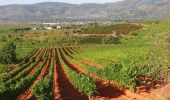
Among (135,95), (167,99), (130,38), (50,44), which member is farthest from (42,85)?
(50,44)

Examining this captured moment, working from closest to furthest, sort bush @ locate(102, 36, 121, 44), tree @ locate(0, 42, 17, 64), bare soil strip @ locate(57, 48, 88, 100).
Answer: bare soil strip @ locate(57, 48, 88, 100) → tree @ locate(0, 42, 17, 64) → bush @ locate(102, 36, 121, 44)

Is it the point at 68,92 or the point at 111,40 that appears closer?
the point at 68,92

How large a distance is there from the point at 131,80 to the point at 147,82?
5.77 m

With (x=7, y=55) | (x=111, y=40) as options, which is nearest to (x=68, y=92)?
(x=7, y=55)

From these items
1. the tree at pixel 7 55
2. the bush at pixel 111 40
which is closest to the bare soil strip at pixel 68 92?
the tree at pixel 7 55

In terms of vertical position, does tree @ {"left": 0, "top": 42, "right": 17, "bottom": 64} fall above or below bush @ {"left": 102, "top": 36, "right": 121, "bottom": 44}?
above

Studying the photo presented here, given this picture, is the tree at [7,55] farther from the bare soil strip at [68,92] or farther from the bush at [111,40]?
the bush at [111,40]

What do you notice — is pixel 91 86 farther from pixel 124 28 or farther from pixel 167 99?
pixel 124 28

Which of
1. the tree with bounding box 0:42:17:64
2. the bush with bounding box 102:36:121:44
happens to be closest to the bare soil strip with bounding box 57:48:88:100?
the tree with bounding box 0:42:17:64

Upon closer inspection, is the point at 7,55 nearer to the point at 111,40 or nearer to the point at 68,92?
the point at 68,92

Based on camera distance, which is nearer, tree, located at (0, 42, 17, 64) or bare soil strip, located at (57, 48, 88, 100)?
bare soil strip, located at (57, 48, 88, 100)

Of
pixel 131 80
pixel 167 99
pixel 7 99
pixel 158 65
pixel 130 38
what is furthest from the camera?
pixel 130 38

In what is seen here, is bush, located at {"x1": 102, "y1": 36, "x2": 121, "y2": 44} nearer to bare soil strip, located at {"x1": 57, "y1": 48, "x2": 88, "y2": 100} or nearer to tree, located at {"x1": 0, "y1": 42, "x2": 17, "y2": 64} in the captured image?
tree, located at {"x1": 0, "y1": 42, "x2": 17, "y2": 64}

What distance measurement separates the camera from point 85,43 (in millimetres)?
162125
